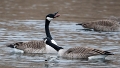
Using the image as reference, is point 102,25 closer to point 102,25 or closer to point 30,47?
point 102,25

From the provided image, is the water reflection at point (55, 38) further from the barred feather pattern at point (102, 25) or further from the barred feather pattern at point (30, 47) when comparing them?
the barred feather pattern at point (102, 25)

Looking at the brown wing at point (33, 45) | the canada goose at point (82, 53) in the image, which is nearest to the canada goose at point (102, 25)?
the brown wing at point (33, 45)

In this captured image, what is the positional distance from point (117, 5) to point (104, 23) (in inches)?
291

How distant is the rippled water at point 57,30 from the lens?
16.4m

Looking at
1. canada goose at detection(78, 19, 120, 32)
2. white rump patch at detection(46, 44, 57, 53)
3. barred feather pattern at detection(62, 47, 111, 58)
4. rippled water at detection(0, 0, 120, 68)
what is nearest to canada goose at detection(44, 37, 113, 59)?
barred feather pattern at detection(62, 47, 111, 58)

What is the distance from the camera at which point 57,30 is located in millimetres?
23125

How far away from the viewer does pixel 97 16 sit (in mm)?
27781

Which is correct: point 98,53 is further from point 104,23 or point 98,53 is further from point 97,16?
point 97,16

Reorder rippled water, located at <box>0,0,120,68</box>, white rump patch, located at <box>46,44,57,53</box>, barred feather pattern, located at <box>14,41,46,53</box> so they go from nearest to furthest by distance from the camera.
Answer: rippled water, located at <box>0,0,120,68</box> < white rump patch, located at <box>46,44,57,53</box> < barred feather pattern, located at <box>14,41,46,53</box>

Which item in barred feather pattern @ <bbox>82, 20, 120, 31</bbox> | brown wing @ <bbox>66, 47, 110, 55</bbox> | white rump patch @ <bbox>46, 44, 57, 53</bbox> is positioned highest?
barred feather pattern @ <bbox>82, 20, 120, 31</bbox>

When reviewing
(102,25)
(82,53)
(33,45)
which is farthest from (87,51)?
(102,25)

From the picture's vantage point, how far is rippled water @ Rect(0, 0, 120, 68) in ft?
53.7

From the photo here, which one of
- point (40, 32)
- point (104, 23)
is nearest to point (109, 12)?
point (104, 23)

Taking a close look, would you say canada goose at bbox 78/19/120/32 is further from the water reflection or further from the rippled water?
the water reflection
